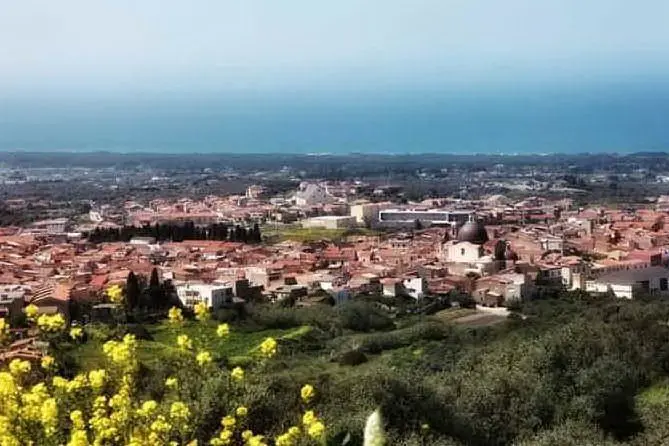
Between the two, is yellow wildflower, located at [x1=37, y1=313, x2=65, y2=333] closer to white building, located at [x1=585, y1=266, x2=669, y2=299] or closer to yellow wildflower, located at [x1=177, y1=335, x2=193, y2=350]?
yellow wildflower, located at [x1=177, y1=335, x2=193, y2=350]

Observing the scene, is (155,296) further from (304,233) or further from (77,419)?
(77,419)

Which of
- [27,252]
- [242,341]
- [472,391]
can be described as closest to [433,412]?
[472,391]

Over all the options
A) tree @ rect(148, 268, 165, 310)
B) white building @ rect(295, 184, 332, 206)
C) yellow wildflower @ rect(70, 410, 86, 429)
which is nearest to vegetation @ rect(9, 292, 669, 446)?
yellow wildflower @ rect(70, 410, 86, 429)

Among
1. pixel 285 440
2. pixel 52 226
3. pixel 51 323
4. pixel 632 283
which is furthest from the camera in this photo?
pixel 52 226

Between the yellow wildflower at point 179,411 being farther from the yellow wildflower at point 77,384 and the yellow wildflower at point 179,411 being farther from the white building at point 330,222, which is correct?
the white building at point 330,222

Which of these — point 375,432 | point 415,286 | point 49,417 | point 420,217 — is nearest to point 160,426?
point 49,417

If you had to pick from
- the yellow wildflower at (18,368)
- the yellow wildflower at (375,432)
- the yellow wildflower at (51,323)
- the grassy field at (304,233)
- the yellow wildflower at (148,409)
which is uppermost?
the yellow wildflower at (375,432)

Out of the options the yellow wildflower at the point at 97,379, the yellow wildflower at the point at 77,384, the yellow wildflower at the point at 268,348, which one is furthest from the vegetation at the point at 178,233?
the yellow wildflower at the point at 97,379
